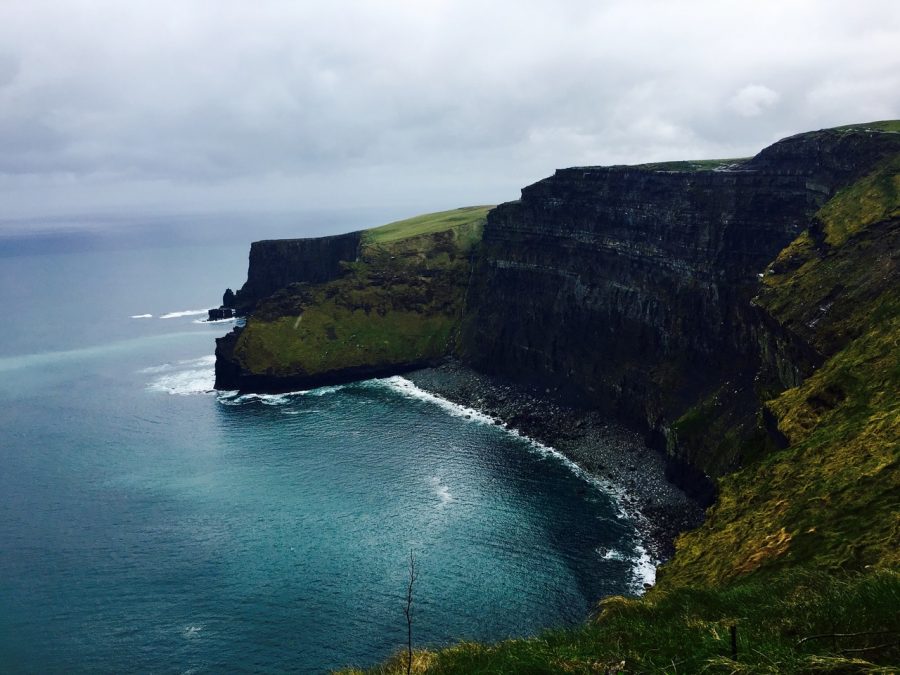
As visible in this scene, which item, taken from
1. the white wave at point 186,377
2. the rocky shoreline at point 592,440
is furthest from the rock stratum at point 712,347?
the white wave at point 186,377

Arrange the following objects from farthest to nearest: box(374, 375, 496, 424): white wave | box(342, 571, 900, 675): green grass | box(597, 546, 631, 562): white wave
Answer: box(374, 375, 496, 424): white wave, box(597, 546, 631, 562): white wave, box(342, 571, 900, 675): green grass

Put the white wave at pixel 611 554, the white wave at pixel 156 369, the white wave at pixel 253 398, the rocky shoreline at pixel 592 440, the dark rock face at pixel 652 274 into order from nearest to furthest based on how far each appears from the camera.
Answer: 1. the white wave at pixel 611 554
2. the rocky shoreline at pixel 592 440
3. the dark rock face at pixel 652 274
4. the white wave at pixel 253 398
5. the white wave at pixel 156 369

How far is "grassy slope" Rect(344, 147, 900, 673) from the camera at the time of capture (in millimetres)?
19812

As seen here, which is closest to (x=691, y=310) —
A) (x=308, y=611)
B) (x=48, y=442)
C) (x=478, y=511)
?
(x=478, y=511)

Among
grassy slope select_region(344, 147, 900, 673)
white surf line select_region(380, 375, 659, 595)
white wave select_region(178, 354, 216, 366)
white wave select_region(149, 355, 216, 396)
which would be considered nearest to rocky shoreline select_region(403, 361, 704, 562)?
white surf line select_region(380, 375, 659, 595)

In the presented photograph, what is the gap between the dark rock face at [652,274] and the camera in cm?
10544

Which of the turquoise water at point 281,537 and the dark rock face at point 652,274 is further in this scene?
the dark rock face at point 652,274

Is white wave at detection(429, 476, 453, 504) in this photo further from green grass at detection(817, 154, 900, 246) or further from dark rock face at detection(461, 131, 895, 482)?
green grass at detection(817, 154, 900, 246)

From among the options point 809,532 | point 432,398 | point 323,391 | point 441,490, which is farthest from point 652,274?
point 809,532

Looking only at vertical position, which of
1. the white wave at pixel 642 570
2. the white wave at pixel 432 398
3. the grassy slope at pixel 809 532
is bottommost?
the white wave at pixel 642 570

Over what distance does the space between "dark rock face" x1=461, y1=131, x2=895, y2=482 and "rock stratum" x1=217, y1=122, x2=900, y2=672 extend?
1.24 feet

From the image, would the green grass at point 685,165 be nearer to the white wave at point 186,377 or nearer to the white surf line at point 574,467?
the white surf line at point 574,467

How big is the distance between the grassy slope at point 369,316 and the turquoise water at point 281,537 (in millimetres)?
26911

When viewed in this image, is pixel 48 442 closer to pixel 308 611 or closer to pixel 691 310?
pixel 308 611
